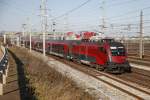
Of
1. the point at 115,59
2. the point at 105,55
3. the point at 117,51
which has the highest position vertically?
the point at 117,51

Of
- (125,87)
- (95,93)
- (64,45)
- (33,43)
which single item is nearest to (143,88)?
(125,87)

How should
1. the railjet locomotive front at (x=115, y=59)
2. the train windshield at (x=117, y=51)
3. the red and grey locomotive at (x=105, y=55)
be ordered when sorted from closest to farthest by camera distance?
the railjet locomotive front at (x=115, y=59) → the red and grey locomotive at (x=105, y=55) → the train windshield at (x=117, y=51)

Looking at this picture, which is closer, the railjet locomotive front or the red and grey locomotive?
the railjet locomotive front

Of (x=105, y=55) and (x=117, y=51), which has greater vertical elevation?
(x=117, y=51)

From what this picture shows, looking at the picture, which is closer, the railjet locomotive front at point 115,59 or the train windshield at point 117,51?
the railjet locomotive front at point 115,59

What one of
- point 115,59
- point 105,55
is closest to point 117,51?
point 115,59

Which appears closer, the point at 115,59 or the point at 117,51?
the point at 115,59

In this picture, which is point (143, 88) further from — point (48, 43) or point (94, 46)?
point (48, 43)

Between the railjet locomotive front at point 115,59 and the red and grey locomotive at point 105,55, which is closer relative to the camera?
the railjet locomotive front at point 115,59

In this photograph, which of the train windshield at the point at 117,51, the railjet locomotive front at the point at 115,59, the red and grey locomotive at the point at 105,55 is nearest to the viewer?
the railjet locomotive front at the point at 115,59

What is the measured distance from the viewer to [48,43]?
5750 centimetres

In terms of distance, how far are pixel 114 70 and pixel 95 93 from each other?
31.5ft

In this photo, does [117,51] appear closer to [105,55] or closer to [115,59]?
[115,59]

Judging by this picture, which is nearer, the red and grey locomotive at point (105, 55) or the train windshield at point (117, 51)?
the red and grey locomotive at point (105, 55)
